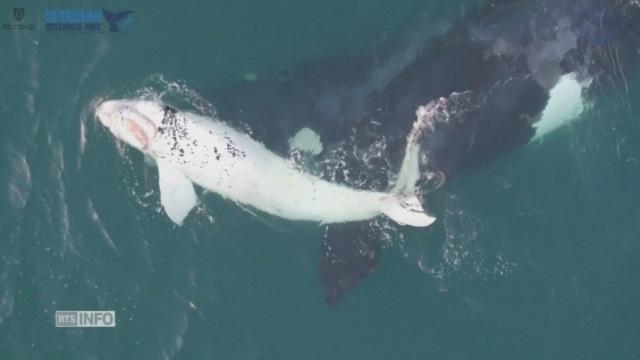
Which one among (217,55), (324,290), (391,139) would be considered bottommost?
(324,290)

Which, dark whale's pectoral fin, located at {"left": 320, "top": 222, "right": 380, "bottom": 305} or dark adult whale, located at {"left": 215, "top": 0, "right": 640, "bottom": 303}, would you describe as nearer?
dark whale's pectoral fin, located at {"left": 320, "top": 222, "right": 380, "bottom": 305}

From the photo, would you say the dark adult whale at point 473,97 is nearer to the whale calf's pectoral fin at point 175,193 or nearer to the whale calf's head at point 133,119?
the whale calf's head at point 133,119

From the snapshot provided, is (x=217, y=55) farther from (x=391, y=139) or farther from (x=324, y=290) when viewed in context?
(x=324, y=290)

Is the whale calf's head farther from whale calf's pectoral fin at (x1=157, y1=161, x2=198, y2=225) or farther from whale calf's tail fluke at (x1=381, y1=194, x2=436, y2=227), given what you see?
whale calf's tail fluke at (x1=381, y1=194, x2=436, y2=227)

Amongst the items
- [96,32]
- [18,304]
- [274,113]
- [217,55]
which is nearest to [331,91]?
[274,113]

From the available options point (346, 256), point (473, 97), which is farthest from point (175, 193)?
point (473, 97)

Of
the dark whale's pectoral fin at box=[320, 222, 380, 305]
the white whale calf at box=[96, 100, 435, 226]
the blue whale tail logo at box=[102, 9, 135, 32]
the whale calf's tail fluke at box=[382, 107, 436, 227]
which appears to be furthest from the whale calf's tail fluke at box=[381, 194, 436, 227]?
the blue whale tail logo at box=[102, 9, 135, 32]

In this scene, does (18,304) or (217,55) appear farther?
(217,55)
